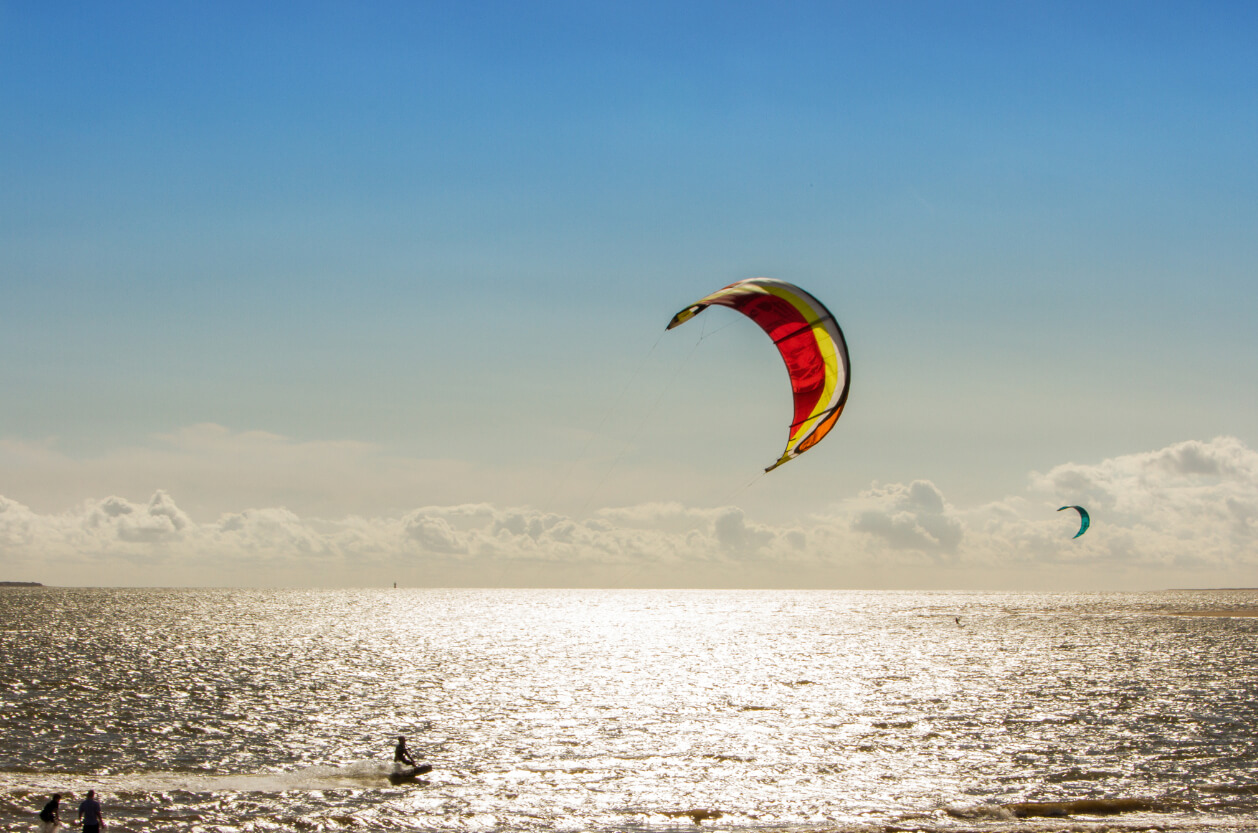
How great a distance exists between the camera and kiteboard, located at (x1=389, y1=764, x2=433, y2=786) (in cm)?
2931

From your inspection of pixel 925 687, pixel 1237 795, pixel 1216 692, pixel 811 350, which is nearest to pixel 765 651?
pixel 925 687

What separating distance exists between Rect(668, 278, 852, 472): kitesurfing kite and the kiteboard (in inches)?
674

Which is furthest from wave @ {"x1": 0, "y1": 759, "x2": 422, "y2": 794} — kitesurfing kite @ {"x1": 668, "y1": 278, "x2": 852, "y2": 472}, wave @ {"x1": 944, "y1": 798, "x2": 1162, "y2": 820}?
kitesurfing kite @ {"x1": 668, "y1": 278, "x2": 852, "y2": 472}

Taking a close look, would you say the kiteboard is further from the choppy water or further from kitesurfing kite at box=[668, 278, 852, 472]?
kitesurfing kite at box=[668, 278, 852, 472]

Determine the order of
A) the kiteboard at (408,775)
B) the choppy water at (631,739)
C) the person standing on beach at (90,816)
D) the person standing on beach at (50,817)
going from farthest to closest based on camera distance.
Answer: the kiteboard at (408,775) → the choppy water at (631,739) → the person standing on beach at (50,817) → the person standing on beach at (90,816)

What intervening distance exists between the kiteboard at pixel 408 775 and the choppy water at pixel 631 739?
1.46ft

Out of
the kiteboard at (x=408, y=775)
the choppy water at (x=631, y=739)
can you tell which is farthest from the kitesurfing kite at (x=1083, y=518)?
the kiteboard at (x=408, y=775)

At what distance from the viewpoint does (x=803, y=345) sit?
72.0 ft

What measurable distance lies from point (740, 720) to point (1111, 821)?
20.8m

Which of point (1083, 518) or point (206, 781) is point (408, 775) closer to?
point (206, 781)

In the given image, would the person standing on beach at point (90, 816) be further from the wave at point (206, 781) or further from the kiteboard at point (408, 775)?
the kiteboard at point (408, 775)

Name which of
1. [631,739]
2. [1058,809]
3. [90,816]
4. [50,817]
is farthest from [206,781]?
[1058,809]

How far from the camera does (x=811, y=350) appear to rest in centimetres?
2184

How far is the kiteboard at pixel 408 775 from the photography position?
96.2 ft
